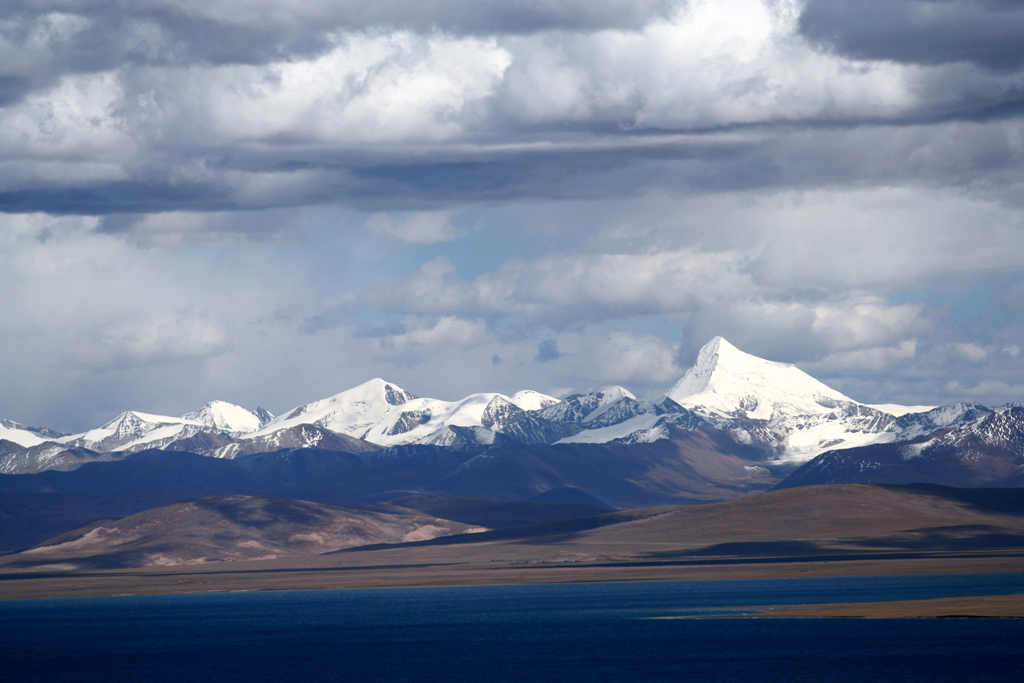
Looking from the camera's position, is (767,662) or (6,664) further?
(6,664)

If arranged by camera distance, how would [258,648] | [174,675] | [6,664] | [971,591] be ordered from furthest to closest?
1. [971,591]
2. [258,648]
3. [6,664]
4. [174,675]

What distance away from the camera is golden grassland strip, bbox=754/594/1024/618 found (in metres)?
144

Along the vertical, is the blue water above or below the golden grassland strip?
below

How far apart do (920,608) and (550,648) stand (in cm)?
4700

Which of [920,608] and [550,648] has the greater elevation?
[920,608]

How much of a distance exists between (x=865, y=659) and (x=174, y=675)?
6097 centimetres

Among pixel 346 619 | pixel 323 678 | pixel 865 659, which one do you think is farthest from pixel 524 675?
pixel 346 619

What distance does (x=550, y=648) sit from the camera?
437ft

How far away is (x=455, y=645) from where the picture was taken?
141 meters

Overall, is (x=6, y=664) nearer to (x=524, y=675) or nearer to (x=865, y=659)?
(x=524, y=675)

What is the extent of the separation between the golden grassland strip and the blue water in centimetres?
507

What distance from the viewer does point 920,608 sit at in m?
152

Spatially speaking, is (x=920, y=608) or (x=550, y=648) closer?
(x=550, y=648)

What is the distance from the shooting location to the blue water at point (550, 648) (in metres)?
108
